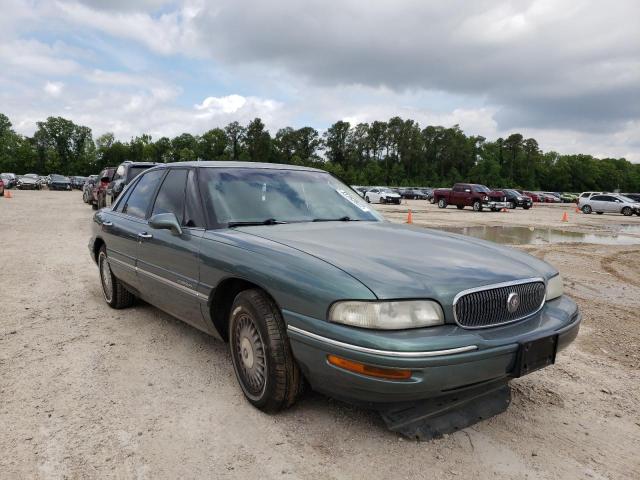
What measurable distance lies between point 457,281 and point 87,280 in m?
5.64

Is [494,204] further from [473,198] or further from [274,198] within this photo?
[274,198]

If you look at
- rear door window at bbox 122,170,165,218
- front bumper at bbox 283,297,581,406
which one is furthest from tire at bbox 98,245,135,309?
front bumper at bbox 283,297,581,406

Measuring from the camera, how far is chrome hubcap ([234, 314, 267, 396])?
2838mm

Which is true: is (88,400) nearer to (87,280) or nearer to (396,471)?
(396,471)

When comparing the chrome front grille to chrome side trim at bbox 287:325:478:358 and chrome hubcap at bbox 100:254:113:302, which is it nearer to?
chrome side trim at bbox 287:325:478:358

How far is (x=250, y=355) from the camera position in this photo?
2928 millimetres

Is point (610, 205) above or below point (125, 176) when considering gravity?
below

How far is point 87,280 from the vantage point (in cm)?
649

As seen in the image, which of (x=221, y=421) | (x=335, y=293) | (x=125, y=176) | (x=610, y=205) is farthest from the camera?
(x=610, y=205)

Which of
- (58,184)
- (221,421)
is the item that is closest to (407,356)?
(221,421)

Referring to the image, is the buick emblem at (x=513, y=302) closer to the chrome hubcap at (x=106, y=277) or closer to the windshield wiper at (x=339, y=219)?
the windshield wiper at (x=339, y=219)

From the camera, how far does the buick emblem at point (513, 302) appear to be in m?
2.56

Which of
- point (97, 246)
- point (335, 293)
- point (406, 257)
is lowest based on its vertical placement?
point (97, 246)

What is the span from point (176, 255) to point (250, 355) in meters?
1.07
